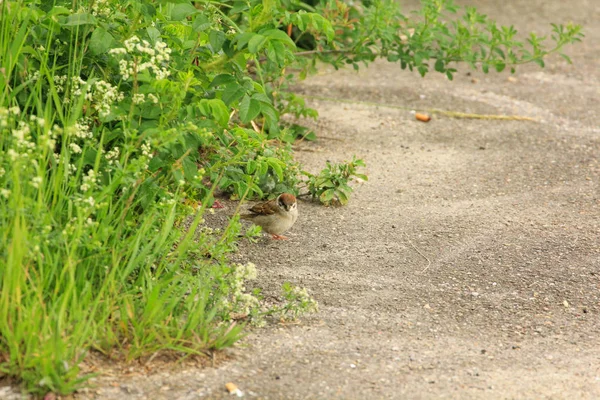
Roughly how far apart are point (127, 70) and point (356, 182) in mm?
2811

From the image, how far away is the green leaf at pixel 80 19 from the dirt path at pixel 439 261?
1643 mm

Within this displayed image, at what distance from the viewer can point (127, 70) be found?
4266 mm

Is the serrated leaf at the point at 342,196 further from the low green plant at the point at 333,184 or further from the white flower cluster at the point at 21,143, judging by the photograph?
the white flower cluster at the point at 21,143

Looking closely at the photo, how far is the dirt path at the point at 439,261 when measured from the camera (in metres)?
4.00

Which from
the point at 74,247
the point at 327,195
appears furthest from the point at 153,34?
the point at 327,195

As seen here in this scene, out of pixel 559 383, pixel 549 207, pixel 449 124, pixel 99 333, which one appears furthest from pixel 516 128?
pixel 99 333

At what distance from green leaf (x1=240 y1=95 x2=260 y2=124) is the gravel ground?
0.95 m

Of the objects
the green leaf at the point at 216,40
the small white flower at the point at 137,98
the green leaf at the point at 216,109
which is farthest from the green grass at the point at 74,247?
the green leaf at the point at 216,40

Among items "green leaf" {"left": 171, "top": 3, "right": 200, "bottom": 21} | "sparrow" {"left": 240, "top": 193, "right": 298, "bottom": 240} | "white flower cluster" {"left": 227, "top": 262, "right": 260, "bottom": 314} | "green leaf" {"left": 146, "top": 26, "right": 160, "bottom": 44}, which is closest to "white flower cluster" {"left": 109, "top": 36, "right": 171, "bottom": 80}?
"green leaf" {"left": 146, "top": 26, "right": 160, "bottom": 44}

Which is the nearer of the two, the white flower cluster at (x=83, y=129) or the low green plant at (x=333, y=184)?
the white flower cluster at (x=83, y=129)

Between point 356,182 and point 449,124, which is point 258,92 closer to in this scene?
point 356,182

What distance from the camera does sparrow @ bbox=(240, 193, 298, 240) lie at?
5.41 metres

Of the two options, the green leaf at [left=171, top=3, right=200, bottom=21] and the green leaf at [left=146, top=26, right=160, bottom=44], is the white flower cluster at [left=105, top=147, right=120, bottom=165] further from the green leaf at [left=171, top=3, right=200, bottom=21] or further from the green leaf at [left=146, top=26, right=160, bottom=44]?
the green leaf at [left=171, top=3, right=200, bottom=21]

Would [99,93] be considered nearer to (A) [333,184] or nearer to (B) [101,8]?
(B) [101,8]
